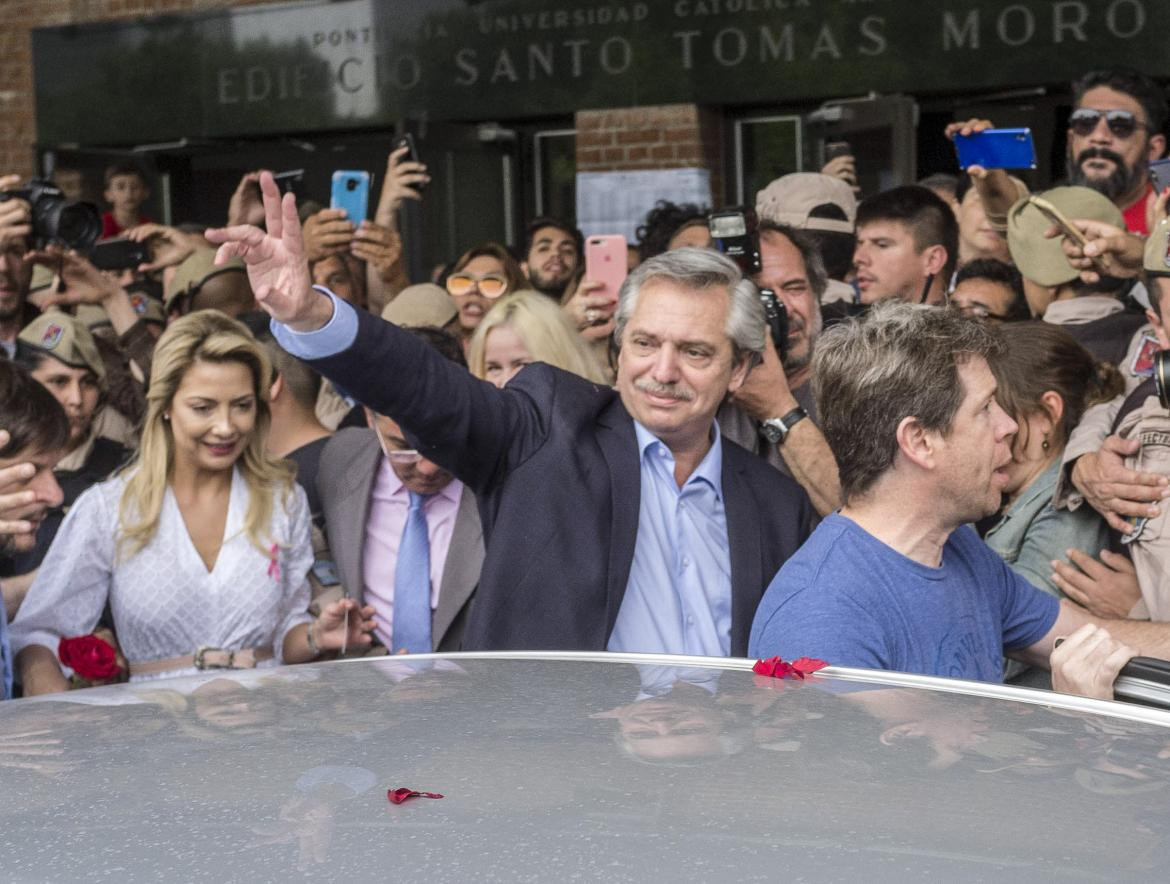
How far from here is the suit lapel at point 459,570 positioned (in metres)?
3.67

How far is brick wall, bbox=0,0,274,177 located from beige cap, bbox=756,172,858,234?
657 centimetres

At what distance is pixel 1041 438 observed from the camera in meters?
3.50

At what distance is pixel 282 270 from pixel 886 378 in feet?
3.21

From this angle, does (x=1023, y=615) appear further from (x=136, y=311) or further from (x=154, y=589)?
(x=136, y=311)

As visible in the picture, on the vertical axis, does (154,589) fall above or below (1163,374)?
below

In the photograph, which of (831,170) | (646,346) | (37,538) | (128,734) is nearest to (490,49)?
(831,170)

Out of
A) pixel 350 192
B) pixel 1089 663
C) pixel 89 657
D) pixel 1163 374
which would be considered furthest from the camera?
pixel 350 192

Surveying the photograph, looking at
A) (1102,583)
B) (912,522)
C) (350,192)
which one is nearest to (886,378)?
(912,522)

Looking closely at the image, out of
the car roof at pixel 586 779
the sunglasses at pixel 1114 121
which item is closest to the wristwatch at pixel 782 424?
the car roof at pixel 586 779

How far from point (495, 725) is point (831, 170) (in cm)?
521

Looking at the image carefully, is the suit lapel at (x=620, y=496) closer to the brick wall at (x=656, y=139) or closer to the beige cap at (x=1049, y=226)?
the beige cap at (x=1049, y=226)

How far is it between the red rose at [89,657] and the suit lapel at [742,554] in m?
1.30

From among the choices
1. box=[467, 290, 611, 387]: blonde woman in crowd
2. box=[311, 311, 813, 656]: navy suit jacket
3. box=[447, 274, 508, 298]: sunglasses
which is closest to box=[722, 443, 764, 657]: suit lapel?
box=[311, 311, 813, 656]: navy suit jacket

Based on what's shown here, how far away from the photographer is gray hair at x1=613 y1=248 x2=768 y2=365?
3.30 m
